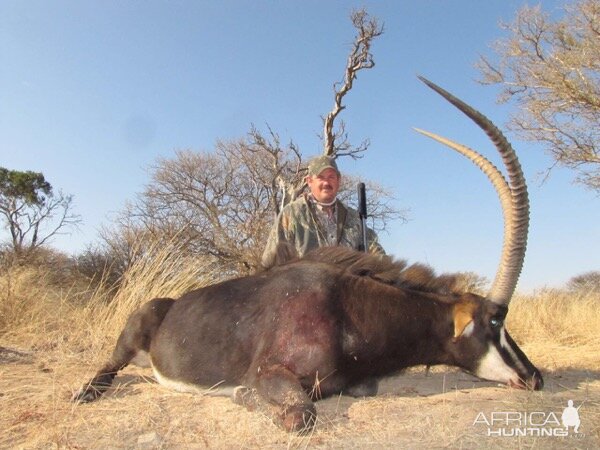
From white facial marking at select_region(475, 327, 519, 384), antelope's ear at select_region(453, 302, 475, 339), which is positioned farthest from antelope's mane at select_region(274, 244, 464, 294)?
white facial marking at select_region(475, 327, 519, 384)

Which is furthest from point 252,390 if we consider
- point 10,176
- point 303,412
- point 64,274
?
point 10,176

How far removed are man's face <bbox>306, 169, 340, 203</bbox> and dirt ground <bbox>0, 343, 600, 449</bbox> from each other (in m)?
2.28

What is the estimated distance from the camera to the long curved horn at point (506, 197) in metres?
3.17

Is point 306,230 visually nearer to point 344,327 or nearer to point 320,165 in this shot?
point 320,165

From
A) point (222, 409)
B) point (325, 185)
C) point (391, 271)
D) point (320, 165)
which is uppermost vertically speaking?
point (320, 165)

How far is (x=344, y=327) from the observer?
3.38m

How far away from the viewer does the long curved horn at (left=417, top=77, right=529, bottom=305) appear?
3172 mm

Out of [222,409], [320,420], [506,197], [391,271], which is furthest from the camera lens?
[391,271]

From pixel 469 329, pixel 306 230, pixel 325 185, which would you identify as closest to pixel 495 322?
pixel 469 329

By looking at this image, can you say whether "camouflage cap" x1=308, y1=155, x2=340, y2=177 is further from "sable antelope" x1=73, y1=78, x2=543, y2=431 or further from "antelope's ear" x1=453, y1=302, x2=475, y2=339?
"antelope's ear" x1=453, y1=302, x2=475, y2=339

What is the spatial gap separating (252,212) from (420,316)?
1698cm

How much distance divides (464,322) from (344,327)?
0.81 metres

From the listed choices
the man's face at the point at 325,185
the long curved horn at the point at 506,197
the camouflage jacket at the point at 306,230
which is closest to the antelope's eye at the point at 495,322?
the long curved horn at the point at 506,197

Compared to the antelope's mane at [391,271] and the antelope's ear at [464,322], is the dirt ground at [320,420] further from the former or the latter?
the antelope's mane at [391,271]
